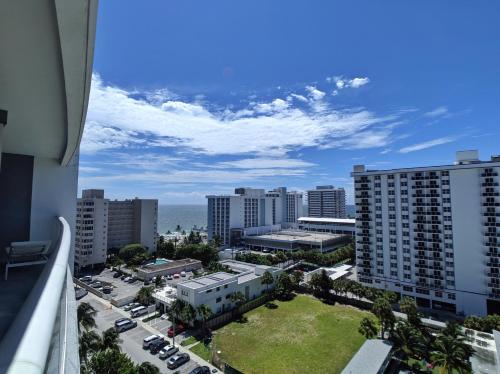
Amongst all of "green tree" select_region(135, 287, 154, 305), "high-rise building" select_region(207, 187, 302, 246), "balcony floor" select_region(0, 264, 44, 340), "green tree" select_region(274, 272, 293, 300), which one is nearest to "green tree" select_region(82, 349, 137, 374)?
"balcony floor" select_region(0, 264, 44, 340)

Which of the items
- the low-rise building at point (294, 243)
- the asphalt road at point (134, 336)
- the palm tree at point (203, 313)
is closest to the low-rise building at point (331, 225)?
the low-rise building at point (294, 243)

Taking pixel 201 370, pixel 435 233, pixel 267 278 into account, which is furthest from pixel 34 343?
pixel 435 233

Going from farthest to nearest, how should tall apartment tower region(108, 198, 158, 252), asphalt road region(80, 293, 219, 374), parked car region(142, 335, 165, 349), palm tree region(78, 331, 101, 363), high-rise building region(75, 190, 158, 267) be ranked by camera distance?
tall apartment tower region(108, 198, 158, 252)
high-rise building region(75, 190, 158, 267)
parked car region(142, 335, 165, 349)
asphalt road region(80, 293, 219, 374)
palm tree region(78, 331, 101, 363)

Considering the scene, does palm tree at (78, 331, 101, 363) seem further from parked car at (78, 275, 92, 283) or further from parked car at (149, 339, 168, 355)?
parked car at (78, 275, 92, 283)

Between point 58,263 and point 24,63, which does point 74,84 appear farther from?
point 58,263

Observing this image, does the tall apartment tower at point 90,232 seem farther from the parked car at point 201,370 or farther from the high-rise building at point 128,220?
the parked car at point 201,370

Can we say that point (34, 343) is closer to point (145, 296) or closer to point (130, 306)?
point (145, 296)

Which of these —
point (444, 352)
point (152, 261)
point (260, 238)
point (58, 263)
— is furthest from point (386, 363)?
point (260, 238)
